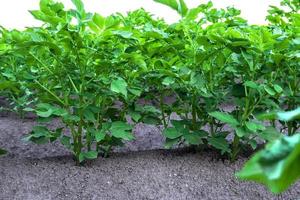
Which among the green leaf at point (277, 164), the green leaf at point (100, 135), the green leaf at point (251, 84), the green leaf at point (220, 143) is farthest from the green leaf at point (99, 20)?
the green leaf at point (277, 164)

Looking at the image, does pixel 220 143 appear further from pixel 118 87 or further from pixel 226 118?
pixel 118 87

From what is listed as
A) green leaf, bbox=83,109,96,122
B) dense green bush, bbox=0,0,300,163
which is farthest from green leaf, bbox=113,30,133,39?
green leaf, bbox=83,109,96,122

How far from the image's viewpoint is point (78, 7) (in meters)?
1.53

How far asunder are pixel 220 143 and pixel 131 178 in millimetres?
415

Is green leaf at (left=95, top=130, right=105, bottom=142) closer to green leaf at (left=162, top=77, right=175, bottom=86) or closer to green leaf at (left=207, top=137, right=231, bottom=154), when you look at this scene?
green leaf at (left=162, top=77, right=175, bottom=86)

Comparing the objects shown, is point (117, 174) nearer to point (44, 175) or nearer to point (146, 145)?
point (44, 175)

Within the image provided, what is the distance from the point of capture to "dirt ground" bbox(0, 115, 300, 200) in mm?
1726

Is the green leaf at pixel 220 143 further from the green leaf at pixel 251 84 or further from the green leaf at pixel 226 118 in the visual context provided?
the green leaf at pixel 251 84

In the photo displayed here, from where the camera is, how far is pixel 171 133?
1.88 meters

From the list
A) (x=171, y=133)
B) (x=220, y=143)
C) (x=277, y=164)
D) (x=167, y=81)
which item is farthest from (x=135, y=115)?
(x=277, y=164)

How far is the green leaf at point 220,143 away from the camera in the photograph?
1853 millimetres

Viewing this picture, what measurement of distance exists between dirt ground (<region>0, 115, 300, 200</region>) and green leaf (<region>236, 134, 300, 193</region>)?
1.41 m

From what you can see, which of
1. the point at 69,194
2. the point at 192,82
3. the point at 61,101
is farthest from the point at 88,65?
the point at 69,194

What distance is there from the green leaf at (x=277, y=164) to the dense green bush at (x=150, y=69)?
Result: 47.6 inches
